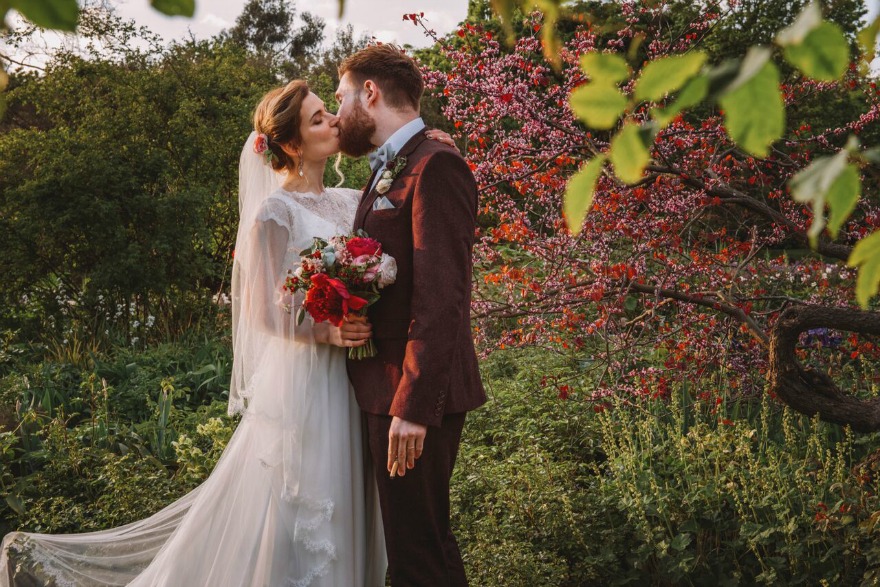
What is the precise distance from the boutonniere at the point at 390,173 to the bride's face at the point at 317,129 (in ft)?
1.75

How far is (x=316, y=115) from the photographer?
3.17 meters

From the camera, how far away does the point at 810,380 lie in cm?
346

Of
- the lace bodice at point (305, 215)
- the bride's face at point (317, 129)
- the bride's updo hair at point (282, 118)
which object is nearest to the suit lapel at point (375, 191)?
the lace bodice at point (305, 215)

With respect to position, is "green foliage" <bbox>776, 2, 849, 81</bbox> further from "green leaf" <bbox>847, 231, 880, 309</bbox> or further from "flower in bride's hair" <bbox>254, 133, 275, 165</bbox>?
"flower in bride's hair" <bbox>254, 133, 275, 165</bbox>

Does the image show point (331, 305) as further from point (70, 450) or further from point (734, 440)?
point (70, 450)

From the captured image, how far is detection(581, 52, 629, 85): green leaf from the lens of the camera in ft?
2.31

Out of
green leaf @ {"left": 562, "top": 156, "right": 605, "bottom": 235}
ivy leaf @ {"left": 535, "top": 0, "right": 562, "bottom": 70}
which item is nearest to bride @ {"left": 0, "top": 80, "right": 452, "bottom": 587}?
ivy leaf @ {"left": 535, "top": 0, "right": 562, "bottom": 70}

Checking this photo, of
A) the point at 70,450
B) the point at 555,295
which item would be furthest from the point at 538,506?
the point at 70,450

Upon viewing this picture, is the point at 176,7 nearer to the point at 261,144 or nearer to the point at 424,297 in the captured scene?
the point at 424,297

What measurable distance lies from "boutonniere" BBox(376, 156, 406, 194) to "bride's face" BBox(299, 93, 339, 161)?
0.53 metres

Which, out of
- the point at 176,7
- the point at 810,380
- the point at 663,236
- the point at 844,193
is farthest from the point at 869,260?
the point at 663,236

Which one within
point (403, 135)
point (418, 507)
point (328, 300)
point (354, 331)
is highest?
point (403, 135)

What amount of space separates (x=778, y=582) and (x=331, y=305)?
2167 millimetres

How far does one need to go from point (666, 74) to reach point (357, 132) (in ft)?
7.60
